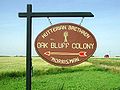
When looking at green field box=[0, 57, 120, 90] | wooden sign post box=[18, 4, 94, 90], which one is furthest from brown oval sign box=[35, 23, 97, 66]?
green field box=[0, 57, 120, 90]

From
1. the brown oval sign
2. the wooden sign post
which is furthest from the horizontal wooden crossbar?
the brown oval sign

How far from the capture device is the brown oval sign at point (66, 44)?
5711 mm

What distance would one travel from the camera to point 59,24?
5.77m

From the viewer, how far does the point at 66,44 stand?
18.7 ft

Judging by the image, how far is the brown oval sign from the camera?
5.71 m

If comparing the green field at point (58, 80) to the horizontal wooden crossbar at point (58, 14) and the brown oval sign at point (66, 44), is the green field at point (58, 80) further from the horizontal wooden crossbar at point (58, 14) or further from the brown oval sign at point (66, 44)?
the horizontal wooden crossbar at point (58, 14)

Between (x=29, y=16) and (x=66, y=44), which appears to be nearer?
(x=66, y=44)

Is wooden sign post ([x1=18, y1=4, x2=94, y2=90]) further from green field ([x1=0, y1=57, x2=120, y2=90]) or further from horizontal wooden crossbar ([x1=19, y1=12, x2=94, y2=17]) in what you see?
green field ([x1=0, y1=57, x2=120, y2=90])

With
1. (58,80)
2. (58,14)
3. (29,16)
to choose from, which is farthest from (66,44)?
(58,80)

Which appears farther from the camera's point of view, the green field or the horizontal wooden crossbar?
the green field

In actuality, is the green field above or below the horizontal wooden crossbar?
below

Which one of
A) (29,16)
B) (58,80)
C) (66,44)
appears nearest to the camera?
(66,44)

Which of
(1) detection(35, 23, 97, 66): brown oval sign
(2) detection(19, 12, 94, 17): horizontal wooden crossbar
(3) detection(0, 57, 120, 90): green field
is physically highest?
(2) detection(19, 12, 94, 17): horizontal wooden crossbar

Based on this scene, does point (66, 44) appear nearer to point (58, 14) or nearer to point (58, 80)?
point (58, 14)
